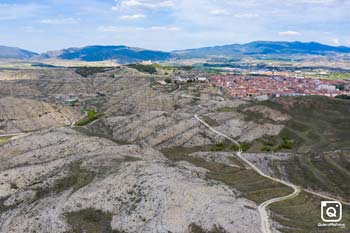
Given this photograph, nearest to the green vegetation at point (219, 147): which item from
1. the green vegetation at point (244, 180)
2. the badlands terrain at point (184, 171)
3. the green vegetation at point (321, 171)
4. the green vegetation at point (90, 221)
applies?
the badlands terrain at point (184, 171)

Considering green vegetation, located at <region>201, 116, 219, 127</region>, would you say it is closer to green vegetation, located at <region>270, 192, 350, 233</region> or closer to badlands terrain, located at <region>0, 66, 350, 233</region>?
badlands terrain, located at <region>0, 66, 350, 233</region>

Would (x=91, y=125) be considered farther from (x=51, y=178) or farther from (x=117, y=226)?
(x=117, y=226)

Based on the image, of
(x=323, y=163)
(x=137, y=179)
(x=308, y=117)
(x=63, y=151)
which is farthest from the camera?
(x=308, y=117)

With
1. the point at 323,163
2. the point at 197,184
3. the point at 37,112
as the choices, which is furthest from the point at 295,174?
the point at 37,112

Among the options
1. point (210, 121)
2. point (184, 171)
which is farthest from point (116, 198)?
point (210, 121)

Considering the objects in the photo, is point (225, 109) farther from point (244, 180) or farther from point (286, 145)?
point (244, 180)

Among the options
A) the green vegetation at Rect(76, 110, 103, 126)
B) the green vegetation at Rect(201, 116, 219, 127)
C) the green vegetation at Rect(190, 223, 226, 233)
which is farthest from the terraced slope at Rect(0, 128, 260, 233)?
the green vegetation at Rect(76, 110, 103, 126)

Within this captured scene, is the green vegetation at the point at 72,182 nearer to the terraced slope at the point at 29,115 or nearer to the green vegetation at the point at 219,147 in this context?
the green vegetation at the point at 219,147
